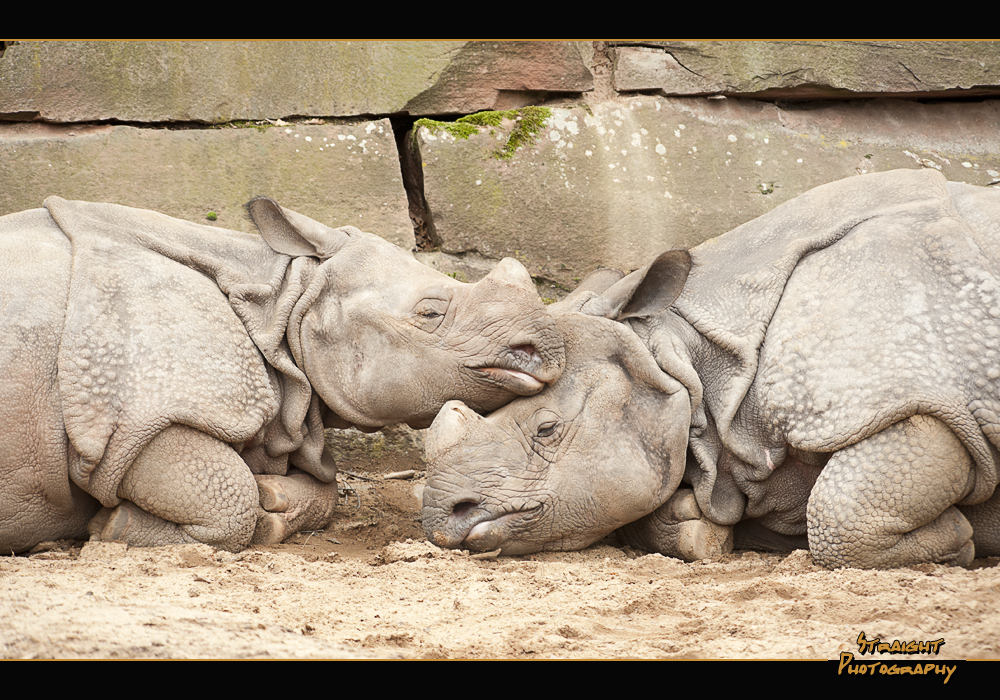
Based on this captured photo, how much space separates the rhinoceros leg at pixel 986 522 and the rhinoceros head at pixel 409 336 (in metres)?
1.71

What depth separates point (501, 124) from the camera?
219 inches

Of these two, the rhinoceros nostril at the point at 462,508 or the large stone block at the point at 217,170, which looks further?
the large stone block at the point at 217,170

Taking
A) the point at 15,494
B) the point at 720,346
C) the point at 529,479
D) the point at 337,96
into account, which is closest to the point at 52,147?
the point at 337,96

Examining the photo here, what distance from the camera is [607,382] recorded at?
157 inches

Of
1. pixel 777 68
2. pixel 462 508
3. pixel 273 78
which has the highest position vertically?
pixel 777 68

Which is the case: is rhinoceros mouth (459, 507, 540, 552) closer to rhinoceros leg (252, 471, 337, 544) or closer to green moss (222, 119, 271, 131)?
rhinoceros leg (252, 471, 337, 544)

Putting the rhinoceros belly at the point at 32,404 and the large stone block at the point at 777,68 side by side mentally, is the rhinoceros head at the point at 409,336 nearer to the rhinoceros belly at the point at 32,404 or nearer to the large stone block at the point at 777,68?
the rhinoceros belly at the point at 32,404

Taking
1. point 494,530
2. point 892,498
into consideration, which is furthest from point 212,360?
point 892,498

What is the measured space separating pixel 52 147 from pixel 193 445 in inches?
93.4

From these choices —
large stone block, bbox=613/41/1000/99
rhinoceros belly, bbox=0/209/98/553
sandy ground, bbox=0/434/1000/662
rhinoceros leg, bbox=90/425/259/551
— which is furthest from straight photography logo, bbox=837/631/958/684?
large stone block, bbox=613/41/1000/99

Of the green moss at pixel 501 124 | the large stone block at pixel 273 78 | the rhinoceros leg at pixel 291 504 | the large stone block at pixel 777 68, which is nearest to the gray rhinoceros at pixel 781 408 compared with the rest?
the rhinoceros leg at pixel 291 504

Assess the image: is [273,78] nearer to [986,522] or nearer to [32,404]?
[32,404]

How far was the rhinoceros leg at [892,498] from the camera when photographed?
3.51 metres
